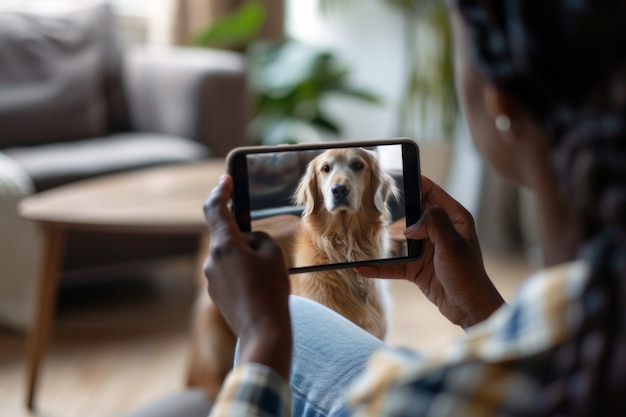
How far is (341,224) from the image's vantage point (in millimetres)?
636

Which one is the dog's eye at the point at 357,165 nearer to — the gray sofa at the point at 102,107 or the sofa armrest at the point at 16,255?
the sofa armrest at the point at 16,255

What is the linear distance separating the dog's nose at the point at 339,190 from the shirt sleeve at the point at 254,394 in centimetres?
17

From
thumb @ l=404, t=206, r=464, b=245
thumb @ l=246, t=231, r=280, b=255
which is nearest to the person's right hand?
thumb @ l=404, t=206, r=464, b=245

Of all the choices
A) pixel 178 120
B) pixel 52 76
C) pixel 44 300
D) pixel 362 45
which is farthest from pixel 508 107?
pixel 362 45

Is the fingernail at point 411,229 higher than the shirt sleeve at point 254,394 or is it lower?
higher

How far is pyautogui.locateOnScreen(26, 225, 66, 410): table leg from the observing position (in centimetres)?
177

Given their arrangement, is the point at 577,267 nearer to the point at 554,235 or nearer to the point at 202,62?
the point at 554,235

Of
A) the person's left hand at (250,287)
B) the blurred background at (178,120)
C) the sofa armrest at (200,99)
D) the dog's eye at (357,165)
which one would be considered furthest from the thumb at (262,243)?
the sofa armrest at (200,99)

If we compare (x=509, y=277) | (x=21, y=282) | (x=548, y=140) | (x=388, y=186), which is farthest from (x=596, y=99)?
(x=509, y=277)

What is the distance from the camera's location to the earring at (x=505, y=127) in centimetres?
48

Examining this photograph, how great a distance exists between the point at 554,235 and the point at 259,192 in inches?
8.9

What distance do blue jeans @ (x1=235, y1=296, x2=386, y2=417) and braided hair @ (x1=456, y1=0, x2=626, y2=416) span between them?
0.27m

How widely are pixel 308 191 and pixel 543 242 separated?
20 centimetres

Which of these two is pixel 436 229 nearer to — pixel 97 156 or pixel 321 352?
pixel 321 352
